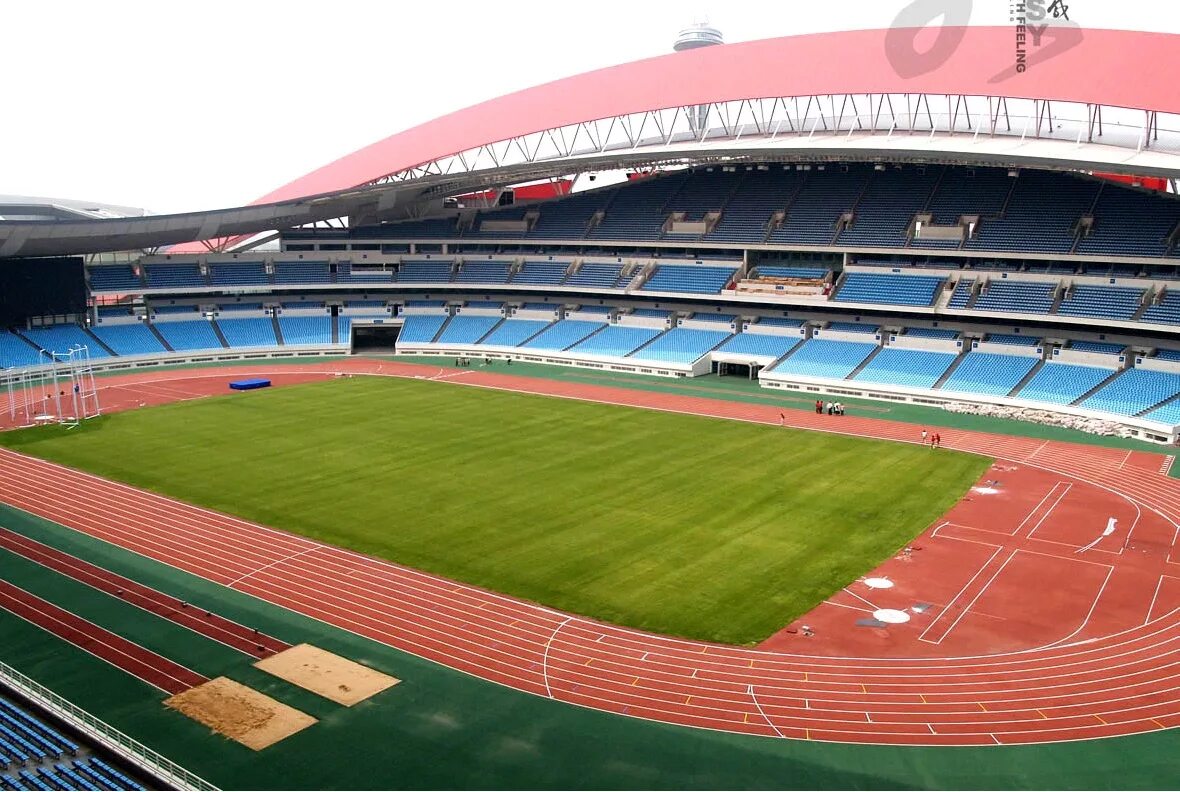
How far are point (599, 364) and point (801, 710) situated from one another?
3957 centimetres

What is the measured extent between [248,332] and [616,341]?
25141 millimetres

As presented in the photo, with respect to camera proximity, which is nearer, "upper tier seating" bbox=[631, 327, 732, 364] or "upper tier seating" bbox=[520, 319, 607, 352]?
"upper tier seating" bbox=[631, 327, 732, 364]

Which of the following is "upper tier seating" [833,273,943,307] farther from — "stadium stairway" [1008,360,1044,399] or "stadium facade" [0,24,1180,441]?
"stadium stairway" [1008,360,1044,399]

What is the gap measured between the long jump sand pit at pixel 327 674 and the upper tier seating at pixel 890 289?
38.0 meters

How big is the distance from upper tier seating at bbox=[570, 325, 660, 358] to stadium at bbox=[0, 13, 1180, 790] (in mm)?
400

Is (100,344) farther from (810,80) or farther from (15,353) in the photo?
(810,80)

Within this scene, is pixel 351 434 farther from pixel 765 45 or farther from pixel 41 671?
pixel 765 45

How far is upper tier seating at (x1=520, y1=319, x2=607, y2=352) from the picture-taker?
5779 centimetres

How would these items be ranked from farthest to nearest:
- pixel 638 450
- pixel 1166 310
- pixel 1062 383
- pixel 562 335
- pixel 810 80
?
1. pixel 562 335
2. pixel 810 80
3. pixel 1062 383
4. pixel 1166 310
5. pixel 638 450

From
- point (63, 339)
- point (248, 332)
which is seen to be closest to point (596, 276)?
point (248, 332)

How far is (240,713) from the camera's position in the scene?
15.5m

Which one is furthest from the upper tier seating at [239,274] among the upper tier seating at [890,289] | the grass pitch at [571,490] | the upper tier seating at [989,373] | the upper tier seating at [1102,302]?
the upper tier seating at [1102,302]

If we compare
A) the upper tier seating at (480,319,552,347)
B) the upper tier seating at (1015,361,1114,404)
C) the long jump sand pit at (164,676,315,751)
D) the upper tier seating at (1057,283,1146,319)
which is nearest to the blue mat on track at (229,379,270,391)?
the upper tier seating at (480,319,552,347)

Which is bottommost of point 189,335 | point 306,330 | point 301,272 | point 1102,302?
point 306,330
